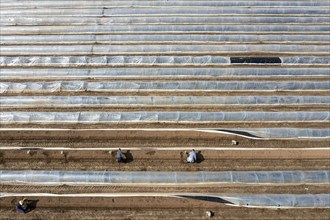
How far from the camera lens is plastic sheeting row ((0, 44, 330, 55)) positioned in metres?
20.7

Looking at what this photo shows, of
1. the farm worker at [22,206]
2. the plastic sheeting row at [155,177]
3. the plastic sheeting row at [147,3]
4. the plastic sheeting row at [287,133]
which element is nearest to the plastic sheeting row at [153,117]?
the plastic sheeting row at [287,133]

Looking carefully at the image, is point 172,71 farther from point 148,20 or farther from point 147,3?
point 147,3

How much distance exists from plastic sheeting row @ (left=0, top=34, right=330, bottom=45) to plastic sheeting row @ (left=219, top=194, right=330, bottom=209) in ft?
45.6

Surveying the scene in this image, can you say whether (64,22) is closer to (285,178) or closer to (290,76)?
(290,76)

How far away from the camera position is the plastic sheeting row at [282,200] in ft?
43.9

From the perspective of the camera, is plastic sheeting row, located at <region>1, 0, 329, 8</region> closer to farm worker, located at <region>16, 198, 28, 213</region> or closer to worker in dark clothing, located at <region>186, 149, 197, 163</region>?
worker in dark clothing, located at <region>186, 149, 197, 163</region>

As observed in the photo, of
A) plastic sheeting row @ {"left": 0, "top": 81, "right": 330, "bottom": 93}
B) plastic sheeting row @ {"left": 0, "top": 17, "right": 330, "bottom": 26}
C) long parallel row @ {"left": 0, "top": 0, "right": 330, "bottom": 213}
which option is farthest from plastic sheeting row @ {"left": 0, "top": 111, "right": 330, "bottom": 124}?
plastic sheeting row @ {"left": 0, "top": 17, "right": 330, "bottom": 26}

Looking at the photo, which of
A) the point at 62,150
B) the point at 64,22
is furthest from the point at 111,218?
the point at 64,22

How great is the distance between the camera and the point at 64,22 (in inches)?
912

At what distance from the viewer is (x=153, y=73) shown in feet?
62.4

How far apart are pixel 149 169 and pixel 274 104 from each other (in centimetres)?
1046

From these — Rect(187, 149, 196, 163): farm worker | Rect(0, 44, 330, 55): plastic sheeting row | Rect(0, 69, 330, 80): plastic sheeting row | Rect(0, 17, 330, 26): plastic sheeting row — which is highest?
Rect(0, 17, 330, 26): plastic sheeting row

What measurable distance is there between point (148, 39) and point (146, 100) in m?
7.25

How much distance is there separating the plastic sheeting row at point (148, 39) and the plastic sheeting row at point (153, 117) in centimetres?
816
